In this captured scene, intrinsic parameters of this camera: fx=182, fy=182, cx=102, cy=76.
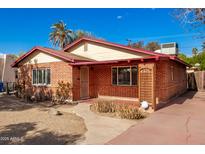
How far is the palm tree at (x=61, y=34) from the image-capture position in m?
36.2

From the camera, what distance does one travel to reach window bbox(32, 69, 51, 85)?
13492 millimetres

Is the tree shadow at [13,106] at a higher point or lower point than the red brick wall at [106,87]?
lower

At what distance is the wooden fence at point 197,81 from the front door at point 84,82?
14415 millimetres

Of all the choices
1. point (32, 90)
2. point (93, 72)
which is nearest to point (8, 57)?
point (32, 90)

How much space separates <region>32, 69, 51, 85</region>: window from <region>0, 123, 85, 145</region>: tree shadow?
23.4ft

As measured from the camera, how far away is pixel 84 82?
42.9 feet

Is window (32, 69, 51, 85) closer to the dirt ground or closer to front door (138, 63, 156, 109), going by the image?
the dirt ground

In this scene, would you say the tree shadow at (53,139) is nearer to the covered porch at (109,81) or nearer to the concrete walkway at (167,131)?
the concrete walkway at (167,131)

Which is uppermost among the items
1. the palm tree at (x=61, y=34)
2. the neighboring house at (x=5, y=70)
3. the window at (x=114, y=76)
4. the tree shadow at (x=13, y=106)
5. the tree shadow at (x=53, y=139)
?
the palm tree at (x=61, y=34)

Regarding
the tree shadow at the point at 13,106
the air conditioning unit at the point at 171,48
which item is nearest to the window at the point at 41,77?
the tree shadow at the point at 13,106

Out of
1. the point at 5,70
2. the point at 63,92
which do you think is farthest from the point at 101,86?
the point at 5,70

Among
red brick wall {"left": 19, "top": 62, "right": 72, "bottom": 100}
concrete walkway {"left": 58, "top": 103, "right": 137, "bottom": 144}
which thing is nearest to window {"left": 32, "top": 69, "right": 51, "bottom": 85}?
red brick wall {"left": 19, "top": 62, "right": 72, "bottom": 100}

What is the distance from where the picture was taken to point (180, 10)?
31.7 ft
